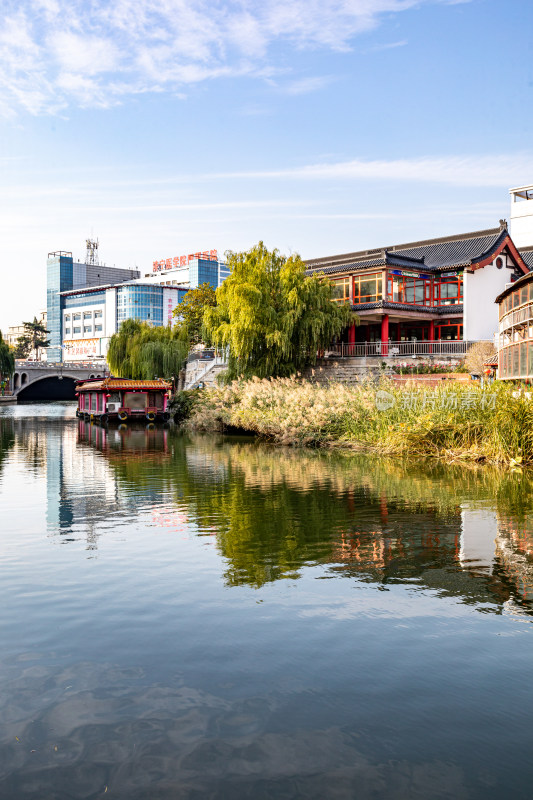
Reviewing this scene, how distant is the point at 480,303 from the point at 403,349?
5.47m

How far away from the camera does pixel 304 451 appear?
26594 mm

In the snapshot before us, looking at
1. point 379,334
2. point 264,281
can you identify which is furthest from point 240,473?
point 379,334

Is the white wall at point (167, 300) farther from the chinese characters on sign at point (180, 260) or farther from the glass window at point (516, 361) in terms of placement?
the glass window at point (516, 361)

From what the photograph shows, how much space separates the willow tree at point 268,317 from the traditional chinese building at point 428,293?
4752mm

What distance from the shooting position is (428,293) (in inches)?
1938

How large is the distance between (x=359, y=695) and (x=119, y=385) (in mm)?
Answer: 42697

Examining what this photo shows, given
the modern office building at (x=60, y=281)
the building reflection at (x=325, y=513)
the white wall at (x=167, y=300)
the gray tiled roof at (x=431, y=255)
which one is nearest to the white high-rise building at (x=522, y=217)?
the gray tiled roof at (x=431, y=255)

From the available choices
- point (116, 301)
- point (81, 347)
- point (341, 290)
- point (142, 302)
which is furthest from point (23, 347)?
point (341, 290)

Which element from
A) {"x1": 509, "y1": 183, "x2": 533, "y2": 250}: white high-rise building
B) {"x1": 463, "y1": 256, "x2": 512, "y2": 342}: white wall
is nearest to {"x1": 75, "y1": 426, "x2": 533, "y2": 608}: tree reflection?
{"x1": 463, "y1": 256, "x2": 512, "y2": 342}: white wall

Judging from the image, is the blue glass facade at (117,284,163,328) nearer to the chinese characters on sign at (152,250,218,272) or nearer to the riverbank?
the chinese characters on sign at (152,250,218,272)

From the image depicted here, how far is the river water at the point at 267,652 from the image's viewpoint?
4629 mm

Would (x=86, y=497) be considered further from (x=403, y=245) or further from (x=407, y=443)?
(x=403, y=245)

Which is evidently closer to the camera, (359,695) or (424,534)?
(359,695)

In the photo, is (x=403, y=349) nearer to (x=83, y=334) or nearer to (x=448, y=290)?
(x=448, y=290)
